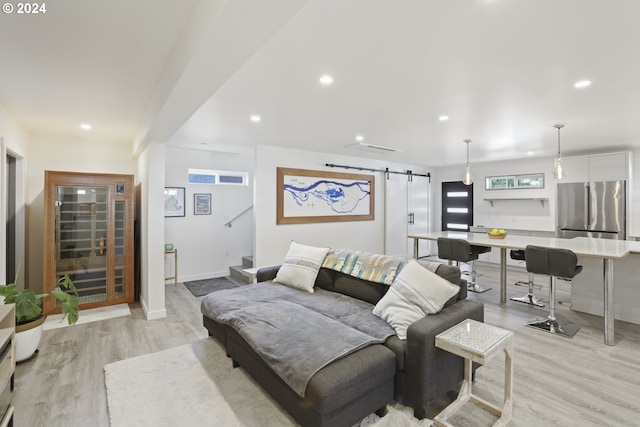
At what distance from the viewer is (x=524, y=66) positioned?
2.35 m

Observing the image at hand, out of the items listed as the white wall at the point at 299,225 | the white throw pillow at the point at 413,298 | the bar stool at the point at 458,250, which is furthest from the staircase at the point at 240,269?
the white throw pillow at the point at 413,298

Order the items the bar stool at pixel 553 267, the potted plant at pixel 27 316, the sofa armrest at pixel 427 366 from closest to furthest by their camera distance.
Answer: the sofa armrest at pixel 427 366 < the potted plant at pixel 27 316 < the bar stool at pixel 553 267

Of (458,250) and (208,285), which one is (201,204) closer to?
(208,285)

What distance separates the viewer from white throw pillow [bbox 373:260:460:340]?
2.28m

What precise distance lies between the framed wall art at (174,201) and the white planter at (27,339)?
9.42ft

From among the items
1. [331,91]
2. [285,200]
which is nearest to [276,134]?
[285,200]

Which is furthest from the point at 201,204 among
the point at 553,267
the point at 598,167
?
the point at 598,167

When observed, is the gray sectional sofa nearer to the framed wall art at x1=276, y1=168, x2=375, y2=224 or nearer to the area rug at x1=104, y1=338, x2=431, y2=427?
the area rug at x1=104, y1=338, x2=431, y2=427

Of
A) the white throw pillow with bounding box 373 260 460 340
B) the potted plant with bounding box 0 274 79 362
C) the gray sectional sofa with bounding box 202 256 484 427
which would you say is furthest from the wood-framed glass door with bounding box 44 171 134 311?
the white throw pillow with bounding box 373 260 460 340

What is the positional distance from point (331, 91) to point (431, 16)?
4.09 ft

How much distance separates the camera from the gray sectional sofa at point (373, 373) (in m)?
1.72

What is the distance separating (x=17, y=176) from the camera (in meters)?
3.94

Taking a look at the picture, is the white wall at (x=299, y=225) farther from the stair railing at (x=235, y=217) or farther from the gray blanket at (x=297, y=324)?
the gray blanket at (x=297, y=324)

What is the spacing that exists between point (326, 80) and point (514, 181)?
6325 millimetres
